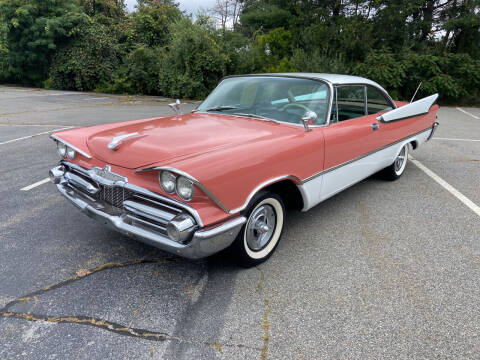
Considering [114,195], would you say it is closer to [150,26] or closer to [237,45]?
[237,45]

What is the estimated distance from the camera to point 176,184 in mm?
2207

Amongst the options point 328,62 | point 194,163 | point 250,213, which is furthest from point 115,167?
point 328,62

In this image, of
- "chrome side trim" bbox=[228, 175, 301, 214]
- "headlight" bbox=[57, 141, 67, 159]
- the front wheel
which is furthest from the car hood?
the front wheel

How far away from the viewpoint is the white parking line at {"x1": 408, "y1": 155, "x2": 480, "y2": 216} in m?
4.04

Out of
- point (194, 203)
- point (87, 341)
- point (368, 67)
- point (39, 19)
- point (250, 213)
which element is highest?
point (39, 19)

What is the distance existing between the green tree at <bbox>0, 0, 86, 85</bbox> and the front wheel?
71.9 ft

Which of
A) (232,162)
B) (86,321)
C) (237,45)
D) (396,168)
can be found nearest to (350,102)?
(396,168)

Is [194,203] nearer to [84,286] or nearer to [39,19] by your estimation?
[84,286]

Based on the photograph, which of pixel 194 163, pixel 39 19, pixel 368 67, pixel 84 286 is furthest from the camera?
pixel 39 19

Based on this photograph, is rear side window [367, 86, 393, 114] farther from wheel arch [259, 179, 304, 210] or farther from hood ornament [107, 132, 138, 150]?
hood ornament [107, 132, 138, 150]

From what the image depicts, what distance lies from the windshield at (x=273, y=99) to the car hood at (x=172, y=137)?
0.21 meters

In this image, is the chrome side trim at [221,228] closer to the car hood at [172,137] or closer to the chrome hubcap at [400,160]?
the car hood at [172,137]

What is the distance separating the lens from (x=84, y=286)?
2.50 m

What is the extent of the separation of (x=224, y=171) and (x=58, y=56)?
75.2 ft
